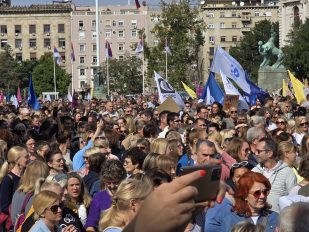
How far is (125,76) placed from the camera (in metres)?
85.3

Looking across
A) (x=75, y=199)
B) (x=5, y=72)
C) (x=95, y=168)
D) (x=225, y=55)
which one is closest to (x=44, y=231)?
(x=75, y=199)

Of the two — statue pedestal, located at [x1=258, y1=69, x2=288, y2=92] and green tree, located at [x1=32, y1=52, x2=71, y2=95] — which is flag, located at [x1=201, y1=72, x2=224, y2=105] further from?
green tree, located at [x1=32, y1=52, x2=71, y2=95]

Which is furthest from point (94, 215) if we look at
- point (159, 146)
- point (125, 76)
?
point (125, 76)

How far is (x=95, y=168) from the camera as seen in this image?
31.0 ft

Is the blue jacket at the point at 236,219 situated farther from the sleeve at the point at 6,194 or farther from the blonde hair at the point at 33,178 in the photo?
the sleeve at the point at 6,194

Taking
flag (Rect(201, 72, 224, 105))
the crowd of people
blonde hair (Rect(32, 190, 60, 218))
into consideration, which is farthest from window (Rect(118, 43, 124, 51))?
blonde hair (Rect(32, 190, 60, 218))

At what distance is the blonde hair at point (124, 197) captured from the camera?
591 cm

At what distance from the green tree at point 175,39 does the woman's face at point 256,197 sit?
61.3 metres

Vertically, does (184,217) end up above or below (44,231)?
above

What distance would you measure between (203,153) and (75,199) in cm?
126

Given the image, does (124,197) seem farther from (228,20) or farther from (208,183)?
(228,20)

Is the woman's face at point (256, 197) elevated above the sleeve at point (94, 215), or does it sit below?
above

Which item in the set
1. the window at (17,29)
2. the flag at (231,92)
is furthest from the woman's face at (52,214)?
the window at (17,29)

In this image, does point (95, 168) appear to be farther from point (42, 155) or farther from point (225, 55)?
point (225, 55)
